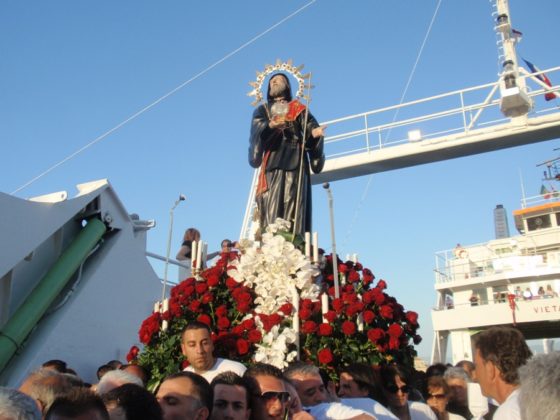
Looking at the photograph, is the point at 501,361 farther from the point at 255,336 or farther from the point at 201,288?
the point at 201,288

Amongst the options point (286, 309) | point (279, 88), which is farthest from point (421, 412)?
point (279, 88)

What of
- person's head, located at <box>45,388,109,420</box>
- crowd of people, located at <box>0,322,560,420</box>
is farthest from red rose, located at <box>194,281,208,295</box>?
person's head, located at <box>45,388,109,420</box>

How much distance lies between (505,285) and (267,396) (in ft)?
55.6

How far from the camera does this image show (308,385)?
3.36 meters

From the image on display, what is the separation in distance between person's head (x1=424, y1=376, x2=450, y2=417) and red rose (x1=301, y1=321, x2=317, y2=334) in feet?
3.35

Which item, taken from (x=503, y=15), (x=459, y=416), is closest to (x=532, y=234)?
(x=503, y=15)

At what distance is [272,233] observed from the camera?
549cm

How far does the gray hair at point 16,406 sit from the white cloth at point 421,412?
2860 millimetres

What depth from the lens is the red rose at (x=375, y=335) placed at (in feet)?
14.7

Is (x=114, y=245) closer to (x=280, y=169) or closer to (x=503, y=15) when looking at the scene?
(x=280, y=169)

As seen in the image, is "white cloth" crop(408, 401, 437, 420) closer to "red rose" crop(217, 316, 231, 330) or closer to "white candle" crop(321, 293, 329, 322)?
"white candle" crop(321, 293, 329, 322)

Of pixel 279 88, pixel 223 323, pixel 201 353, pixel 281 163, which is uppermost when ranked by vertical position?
pixel 279 88

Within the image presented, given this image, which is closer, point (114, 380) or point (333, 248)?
point (114, 380)

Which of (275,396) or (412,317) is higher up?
(412,317)
